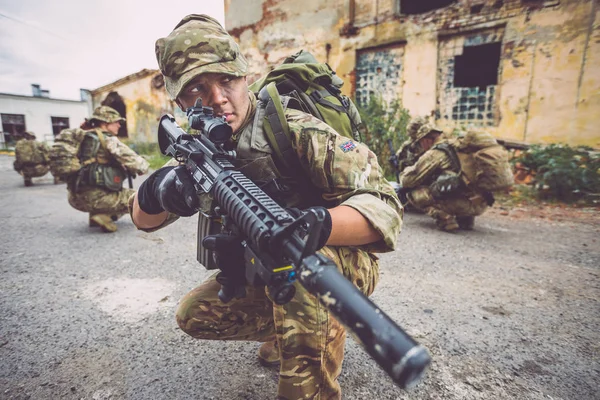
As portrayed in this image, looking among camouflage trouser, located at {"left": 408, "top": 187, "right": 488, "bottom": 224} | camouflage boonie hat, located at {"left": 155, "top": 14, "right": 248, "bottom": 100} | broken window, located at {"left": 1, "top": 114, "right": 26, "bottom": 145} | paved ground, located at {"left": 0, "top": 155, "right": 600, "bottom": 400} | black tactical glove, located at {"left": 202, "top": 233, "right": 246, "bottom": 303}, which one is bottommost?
paved ground, located at {"left": 0, "top": 155, "right": 600, "bottom": 400}

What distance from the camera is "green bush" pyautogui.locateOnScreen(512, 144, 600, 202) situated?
5.53m

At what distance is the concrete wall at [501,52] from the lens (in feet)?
23.2

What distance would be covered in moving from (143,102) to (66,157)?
14.7m

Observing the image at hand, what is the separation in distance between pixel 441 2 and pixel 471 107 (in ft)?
11.3

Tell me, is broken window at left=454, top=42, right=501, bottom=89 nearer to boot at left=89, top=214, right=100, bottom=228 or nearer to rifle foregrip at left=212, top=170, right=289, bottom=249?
boot at left=89, top=214, right=100, bottom=228

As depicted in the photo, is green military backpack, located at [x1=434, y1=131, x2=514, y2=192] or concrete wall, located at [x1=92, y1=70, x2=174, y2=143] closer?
A: green military backpack, located at [x1=434, y1=131, x2=514, y2=192]

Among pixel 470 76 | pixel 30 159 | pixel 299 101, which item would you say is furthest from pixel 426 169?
pixel 30 159

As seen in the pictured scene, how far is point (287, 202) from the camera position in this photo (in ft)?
4.87

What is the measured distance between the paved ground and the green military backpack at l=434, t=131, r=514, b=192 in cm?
71

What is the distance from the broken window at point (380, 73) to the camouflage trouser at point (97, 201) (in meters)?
6.71

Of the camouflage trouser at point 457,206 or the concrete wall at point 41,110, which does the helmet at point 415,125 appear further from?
the concrete wall at point 41,110

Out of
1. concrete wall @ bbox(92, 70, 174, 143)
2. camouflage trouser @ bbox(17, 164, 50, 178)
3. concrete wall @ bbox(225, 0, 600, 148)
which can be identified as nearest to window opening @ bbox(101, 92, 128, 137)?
concrete wall @ bbox(92, 70, 174, 143)

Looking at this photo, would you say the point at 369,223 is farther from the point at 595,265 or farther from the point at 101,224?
the point at 101,224

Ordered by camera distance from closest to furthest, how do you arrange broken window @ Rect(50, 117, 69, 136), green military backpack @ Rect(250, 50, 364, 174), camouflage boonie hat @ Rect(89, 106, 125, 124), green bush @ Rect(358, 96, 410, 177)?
1. green military backpack @ Rect(250, 50, 364, 174)
2. camouflage boonie hat @ Rect(89, 106, 125, 124)
3. green bush @ Rect(358, 96, 410, 177)
4. broken window @ Rect(50, 117, 69, 136)
